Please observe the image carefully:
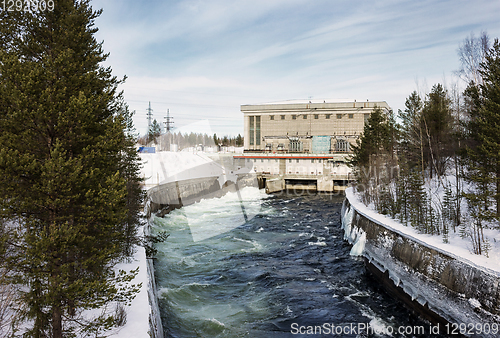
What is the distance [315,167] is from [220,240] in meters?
35.9

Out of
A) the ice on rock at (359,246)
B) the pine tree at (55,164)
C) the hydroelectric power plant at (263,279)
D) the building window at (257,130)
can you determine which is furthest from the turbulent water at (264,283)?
the building window at (257,130)

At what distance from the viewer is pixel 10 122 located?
6137mm

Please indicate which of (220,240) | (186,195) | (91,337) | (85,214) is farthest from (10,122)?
(186,195)

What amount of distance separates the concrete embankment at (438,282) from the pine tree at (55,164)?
9957 millimetres

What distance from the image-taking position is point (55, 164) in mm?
6074

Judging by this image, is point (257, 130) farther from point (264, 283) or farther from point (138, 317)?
point (138, 317)

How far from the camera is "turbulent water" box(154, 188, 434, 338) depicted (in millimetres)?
11805

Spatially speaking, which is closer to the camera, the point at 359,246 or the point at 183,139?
the point at 359,246

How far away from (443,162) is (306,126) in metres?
41.2

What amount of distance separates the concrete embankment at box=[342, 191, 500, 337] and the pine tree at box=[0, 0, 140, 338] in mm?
9957

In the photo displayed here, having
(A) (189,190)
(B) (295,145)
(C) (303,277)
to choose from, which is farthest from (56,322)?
(B) (295,145)

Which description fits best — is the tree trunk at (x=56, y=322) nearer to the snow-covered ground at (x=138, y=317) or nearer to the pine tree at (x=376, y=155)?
the snow-covered ground at (x=138, y=317)

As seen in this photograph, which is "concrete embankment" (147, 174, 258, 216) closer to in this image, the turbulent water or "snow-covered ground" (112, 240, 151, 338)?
the turbulent water

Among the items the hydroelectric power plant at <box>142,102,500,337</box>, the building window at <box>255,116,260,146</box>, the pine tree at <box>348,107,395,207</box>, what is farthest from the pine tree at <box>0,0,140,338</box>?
the building window at <box>255,116,260,146</box>
